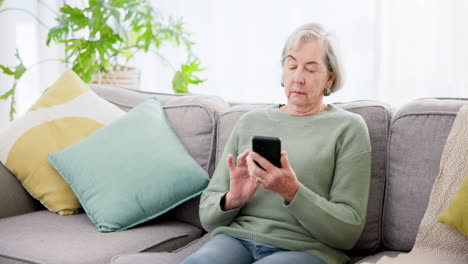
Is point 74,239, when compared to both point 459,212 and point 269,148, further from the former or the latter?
point 459,212

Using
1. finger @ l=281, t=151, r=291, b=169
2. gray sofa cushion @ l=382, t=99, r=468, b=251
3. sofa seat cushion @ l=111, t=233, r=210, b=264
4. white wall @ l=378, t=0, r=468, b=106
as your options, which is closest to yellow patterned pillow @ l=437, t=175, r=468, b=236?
gray sofa cushion @ l=382, t=99, r=468, b=251

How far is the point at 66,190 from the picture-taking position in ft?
6.91

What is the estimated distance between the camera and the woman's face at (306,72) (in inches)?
68.8

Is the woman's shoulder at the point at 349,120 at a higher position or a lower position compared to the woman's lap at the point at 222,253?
higher

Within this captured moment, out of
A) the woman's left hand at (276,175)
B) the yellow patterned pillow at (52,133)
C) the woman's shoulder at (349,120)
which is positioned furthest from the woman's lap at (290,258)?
the yellow patterned pillow at (52,133)

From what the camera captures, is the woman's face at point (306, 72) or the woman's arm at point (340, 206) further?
the woman's face at point (306, 72)

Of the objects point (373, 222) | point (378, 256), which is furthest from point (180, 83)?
point (378, 256)

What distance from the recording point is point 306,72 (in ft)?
5.76

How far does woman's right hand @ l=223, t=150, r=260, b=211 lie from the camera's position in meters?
1.62

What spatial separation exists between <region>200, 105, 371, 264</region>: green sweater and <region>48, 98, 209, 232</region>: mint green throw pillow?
0.22m

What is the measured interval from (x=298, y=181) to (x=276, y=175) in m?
0.09

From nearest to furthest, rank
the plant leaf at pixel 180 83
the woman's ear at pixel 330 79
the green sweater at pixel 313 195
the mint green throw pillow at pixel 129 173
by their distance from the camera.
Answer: the green sweater at pixel 313 195, the woman's ear at pixel 330 79, the mint green throw pillow at pixel 129 173, the plant leaf at pixel 180 83

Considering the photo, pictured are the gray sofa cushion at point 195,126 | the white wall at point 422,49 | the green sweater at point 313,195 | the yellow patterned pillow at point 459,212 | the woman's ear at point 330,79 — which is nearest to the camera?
the yellow patterned pillow at point 459,212

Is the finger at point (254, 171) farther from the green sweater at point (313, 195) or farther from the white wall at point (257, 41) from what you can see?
the white wall at point (257, 41)
